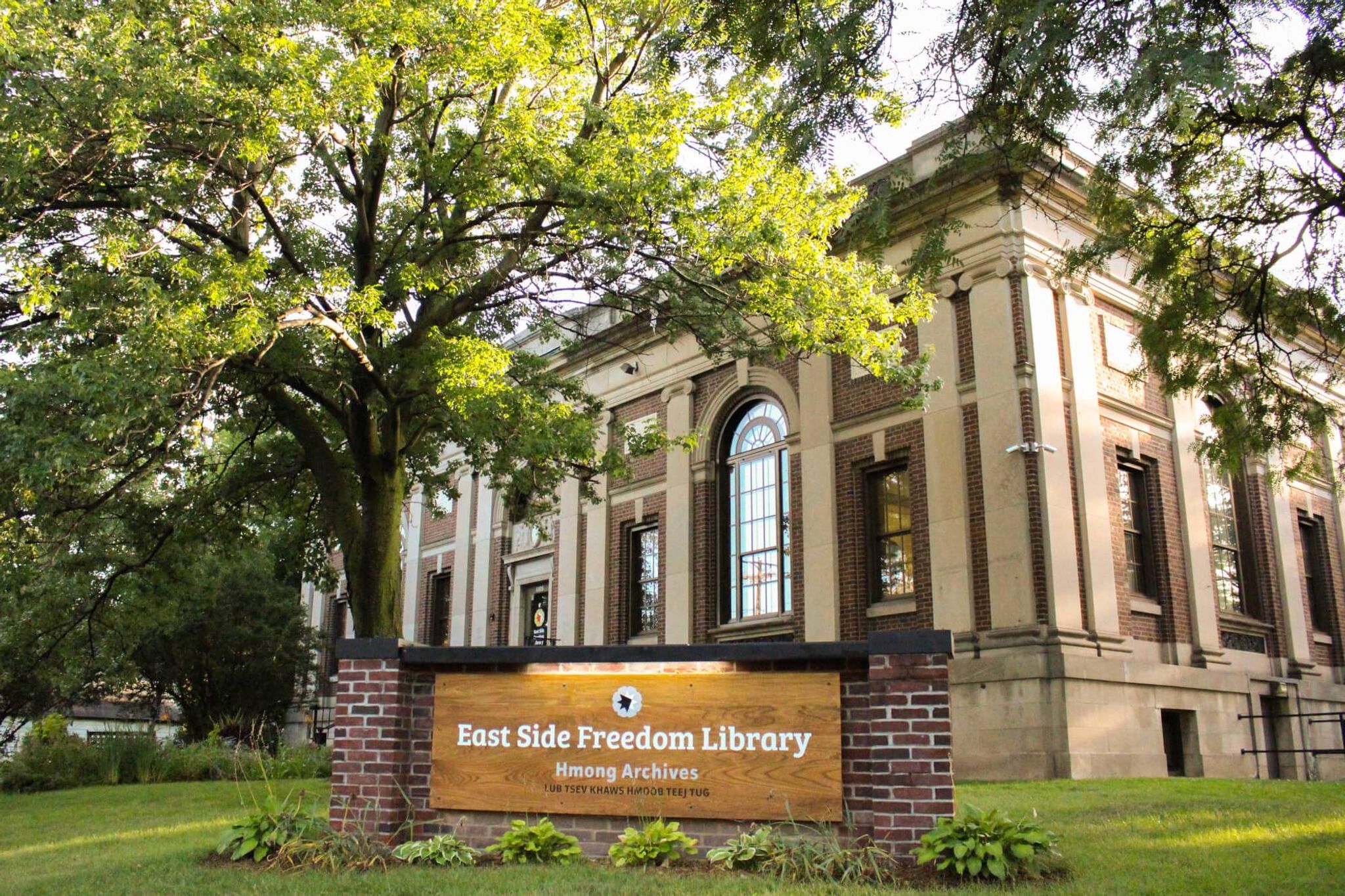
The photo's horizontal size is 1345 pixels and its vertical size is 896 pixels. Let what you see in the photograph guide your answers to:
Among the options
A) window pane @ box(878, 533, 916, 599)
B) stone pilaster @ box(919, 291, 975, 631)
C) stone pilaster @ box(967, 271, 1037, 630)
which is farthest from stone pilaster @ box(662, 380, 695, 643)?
stone pilaster @ box(967, 271, 1037, 630)

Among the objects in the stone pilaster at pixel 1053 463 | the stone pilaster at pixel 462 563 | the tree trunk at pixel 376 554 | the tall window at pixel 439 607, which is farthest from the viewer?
the tall window at pixel 439 607

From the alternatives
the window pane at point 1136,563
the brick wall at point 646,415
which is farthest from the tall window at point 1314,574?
the brick wall at point 646,415

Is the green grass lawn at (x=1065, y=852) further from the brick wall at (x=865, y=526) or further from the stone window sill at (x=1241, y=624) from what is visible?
the stone window sill at (x=1241, y=624)

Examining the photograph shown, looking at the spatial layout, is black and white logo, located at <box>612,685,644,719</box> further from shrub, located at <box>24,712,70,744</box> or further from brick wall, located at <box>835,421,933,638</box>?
shrub, located at <box>24,712,70,744</box>

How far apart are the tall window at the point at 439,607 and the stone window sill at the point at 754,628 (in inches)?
513

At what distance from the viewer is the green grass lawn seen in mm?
7172

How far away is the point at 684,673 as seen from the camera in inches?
328

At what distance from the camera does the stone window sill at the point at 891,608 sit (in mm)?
18422

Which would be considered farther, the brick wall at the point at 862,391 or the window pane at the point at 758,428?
the window pane at the point at 758,428

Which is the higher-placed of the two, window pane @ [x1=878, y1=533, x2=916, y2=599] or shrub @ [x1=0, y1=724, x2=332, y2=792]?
window pane @ [x1=878, y1=533, x2=916, y2=599]

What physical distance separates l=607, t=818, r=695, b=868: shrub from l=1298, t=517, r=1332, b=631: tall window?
19.4 m

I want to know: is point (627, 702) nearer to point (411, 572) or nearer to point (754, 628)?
point (754, 628)

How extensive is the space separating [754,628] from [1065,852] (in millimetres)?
13291

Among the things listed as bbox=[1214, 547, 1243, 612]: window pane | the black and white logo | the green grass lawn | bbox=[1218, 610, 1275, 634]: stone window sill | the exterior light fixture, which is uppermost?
the exterior light fixture
